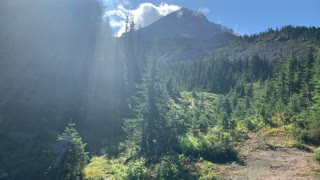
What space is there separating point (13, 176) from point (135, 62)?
49887 millimetres

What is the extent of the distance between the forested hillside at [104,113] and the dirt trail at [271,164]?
0.39 meters

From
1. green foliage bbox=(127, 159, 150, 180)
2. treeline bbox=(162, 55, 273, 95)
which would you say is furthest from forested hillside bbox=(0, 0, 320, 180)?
treeline bbox=(162, 55, 273, 95)

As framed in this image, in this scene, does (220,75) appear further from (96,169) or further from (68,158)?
(68,158)

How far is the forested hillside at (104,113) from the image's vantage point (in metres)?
29.1

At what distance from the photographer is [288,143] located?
34.8 metres

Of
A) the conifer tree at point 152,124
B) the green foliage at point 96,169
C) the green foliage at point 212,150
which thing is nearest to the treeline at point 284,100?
the green foliage at point 212,150

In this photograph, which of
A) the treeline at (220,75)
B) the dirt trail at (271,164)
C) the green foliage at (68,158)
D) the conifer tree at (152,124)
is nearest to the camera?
the dirt trail at (271,164)

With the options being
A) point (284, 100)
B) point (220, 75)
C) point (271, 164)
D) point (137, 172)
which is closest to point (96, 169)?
point (137, 172)

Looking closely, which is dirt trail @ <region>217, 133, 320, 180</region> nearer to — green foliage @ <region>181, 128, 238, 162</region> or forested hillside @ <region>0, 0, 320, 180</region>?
forested hillside @ <region>0, 0, 320, 180</region>

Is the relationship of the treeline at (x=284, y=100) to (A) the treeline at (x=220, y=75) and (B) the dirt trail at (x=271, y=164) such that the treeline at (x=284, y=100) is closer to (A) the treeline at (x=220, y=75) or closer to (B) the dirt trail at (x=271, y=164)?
(A) the treeline at (x=220, y=75)

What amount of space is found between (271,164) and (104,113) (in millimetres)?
34744

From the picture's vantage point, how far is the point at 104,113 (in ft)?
186

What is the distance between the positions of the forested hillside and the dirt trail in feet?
1.27

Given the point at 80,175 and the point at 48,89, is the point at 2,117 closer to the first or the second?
the point at 48,89
